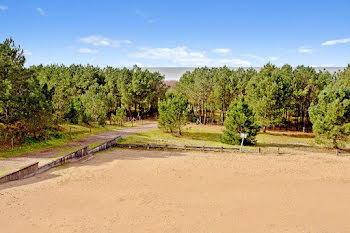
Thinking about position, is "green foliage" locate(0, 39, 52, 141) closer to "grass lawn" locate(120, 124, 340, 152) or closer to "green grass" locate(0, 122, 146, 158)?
"green grass" locate(0, 122, 146, 158)

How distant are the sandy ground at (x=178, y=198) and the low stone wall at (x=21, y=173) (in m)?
0.83

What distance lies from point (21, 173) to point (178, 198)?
44.8ft

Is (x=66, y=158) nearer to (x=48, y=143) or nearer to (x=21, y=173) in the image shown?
(x=21, y=173)

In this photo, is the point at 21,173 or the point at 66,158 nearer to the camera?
the point at 21,173

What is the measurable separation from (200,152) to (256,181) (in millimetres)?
12409

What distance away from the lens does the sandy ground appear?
1428cm

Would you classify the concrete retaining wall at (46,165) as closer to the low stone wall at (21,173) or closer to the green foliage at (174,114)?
the low stone wall at (21,173)

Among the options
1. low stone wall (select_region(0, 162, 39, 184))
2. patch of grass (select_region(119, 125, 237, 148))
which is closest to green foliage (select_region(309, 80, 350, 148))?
patch of grass (select_region(119, 125, 237, 148))

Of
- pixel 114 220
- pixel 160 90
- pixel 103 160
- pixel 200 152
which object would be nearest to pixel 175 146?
pixel 200 152

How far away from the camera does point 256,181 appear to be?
22406mm

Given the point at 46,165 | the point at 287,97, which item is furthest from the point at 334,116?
the point at 46,165

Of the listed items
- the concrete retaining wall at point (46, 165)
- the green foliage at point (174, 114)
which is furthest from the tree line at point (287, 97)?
the concrete retaining wall at point (46, 165)

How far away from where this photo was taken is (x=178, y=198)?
18094mm

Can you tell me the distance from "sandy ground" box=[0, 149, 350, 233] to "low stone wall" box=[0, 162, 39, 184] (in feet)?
2.72
